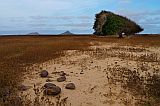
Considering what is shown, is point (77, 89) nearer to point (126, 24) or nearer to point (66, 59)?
point (66, 59)

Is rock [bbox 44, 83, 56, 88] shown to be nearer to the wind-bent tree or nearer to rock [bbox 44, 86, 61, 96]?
rock [bbox 44, 86, 61, 96]

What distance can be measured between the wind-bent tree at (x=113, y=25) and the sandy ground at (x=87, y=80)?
97.8 ft

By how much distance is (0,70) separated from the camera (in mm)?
19938

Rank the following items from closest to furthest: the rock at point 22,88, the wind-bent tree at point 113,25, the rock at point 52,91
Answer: the rock at point 52,91, the rock at point 22,88, the wind-bent tree at point 113,25

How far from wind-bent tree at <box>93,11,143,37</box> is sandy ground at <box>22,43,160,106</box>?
29.8m

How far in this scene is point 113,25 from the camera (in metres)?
54.7

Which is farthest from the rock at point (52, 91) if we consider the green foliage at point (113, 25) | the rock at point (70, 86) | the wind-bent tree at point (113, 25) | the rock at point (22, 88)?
the green foliage at point (113, 25)

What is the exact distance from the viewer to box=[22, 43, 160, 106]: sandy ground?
53.5 ft

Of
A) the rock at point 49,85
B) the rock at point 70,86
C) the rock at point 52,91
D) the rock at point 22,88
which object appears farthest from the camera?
the rock at point 70,86

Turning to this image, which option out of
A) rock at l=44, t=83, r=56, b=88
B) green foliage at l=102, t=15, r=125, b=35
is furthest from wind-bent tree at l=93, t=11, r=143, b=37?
rock at l=44, t=83, r=56, b=88

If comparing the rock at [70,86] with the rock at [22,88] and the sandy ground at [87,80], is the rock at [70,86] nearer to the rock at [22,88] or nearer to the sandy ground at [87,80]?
the sandy ground at [87,80]

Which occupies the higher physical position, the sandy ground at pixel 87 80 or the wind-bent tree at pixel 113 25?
the wind-bent tree at pixel 113 25

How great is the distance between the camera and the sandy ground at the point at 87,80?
1630 centimetres

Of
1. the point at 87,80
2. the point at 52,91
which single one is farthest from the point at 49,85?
the point at 87,80
